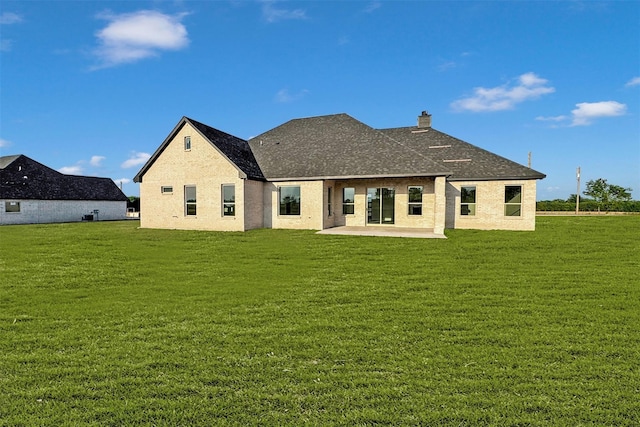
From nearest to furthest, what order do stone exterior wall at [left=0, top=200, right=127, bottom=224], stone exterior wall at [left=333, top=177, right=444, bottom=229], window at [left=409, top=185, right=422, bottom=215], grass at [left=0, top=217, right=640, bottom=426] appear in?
grass at [left=0, top=217, right=640, bottom=426]
stone exterior wall at [left=333, top=177, right=444, bottom=229]
window at [left=409, top=185, right=422, bottom=215]
stone exterior wall at [left=0, top=200, right=127, bottom=224]

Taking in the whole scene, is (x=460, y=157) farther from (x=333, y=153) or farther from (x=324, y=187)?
(x=324, y=187)

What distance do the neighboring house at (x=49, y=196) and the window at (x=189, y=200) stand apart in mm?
21561

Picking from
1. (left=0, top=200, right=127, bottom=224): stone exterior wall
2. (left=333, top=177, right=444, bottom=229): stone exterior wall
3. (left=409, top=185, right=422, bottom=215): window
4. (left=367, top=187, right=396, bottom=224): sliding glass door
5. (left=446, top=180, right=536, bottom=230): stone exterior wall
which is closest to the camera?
(left=446, top=180, right=536, bottom=230): stone exterior wall

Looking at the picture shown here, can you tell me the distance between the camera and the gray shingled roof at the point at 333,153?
1898 centimetres

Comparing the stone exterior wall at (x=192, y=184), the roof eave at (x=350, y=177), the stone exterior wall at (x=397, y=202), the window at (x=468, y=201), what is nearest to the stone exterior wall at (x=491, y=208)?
the window at (x=468, y=201)

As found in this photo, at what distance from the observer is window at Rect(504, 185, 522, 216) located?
65.7ft

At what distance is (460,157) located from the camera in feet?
72.7

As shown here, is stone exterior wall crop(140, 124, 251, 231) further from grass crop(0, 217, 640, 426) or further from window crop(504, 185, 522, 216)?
window crop(504, 185, 522, 216)

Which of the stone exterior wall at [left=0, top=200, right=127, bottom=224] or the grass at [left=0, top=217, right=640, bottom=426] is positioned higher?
the stone exterior wall at [left=0, top=200, right=127, bottom=224]

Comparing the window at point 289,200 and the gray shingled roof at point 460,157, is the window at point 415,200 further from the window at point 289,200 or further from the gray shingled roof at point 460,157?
the window at point 289,200

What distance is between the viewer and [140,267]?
9.93 meters

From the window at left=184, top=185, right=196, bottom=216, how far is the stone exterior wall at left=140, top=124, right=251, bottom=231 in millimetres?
174

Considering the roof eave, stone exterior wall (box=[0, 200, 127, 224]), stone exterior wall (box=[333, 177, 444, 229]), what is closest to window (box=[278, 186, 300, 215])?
the roof eave

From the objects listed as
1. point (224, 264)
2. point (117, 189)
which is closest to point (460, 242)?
point (224, 264)
